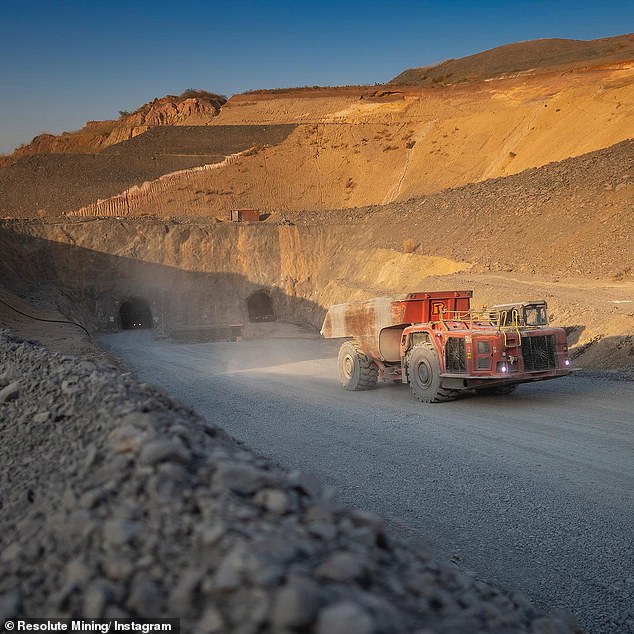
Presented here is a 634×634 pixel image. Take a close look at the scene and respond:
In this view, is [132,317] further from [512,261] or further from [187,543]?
[187,543]

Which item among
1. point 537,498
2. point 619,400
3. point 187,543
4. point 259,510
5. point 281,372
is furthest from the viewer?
point 281,372

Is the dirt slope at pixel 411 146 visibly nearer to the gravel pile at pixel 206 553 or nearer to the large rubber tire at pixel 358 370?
the large rubber tire at pixel 358 370

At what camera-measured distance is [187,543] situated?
9.95 feet

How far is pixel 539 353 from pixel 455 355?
153cm

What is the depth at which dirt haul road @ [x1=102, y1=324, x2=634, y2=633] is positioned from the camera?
507cm

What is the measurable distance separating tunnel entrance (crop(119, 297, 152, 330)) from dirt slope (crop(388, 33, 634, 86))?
4777 centimetres

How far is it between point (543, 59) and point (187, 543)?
298 feet

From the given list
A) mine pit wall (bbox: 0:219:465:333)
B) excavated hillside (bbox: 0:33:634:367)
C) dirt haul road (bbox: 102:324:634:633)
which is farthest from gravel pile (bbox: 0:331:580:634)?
mine pit wall (bbox: 0:219:465:333)

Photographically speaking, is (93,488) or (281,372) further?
(281,372)

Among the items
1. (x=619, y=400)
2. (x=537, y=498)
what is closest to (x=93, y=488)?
(x=537, y=498)

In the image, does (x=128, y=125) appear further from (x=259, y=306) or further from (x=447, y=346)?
(x=447, y=346)

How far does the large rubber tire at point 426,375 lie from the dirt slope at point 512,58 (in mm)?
68676

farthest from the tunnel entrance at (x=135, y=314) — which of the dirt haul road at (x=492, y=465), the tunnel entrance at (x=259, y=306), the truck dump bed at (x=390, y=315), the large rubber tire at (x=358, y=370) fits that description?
the truck dump bed at (x=390, y=315)

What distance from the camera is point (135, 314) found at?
4262cm
